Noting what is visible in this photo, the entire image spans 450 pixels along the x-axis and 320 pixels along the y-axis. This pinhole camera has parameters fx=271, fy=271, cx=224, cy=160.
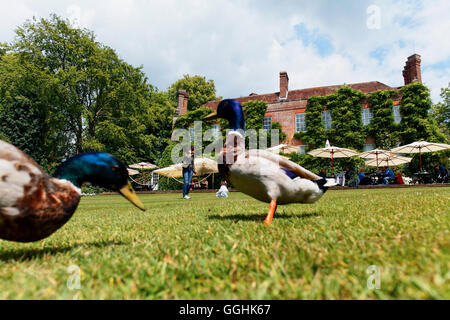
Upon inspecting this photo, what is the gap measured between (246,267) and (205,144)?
2714 cm

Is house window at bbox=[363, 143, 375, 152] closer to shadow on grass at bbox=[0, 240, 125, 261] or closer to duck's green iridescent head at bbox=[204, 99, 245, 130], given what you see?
duck's green iridescent head at bbox=[204, 99, 245, 130]

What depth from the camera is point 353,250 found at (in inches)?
68.4

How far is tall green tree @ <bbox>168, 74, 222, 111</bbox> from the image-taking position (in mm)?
39469

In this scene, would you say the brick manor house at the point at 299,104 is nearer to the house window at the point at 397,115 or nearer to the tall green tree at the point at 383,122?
the house window at the point at 397,115

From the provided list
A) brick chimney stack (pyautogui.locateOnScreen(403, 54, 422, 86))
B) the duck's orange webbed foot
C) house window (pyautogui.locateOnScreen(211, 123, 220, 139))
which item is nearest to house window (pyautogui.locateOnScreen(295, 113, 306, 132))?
house window (pyautogui.locateOnScreen(211, 123, 220, 139))

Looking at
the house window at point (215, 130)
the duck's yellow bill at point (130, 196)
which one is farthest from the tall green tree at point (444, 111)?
the duck's yellow bill at point (130, 196)

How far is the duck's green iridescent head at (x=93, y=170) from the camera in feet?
6.68

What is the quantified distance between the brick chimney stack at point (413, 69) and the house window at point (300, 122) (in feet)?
31.8

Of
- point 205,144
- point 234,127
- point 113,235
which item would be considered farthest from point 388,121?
point 113,235

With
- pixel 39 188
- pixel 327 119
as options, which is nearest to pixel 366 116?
pixel 327 119

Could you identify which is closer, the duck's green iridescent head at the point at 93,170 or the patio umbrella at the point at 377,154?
the duck's green iridescent head at the point at 93,170

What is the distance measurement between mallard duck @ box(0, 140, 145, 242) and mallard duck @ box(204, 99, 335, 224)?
4.61 ft

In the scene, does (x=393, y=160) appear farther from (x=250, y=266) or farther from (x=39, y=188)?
(x=39, y=188)

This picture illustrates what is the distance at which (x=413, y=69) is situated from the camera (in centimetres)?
2380
